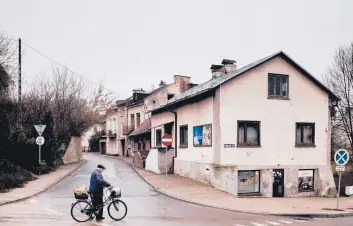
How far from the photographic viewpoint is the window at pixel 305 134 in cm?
2383

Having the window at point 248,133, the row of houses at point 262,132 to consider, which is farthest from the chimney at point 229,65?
the window at point 248,133

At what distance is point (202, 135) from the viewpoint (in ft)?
77.2

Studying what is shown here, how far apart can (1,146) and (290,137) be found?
672 inches

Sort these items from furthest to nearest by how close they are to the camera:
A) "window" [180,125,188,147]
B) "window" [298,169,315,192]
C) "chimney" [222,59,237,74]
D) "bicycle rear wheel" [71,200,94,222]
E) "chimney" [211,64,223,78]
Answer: "chimney" [211,64,223,78] < "chimney" [222,59,237,74] < "window" [180,125,188,147] < "window" [298,169,315,192] < "bicycle rear wheel" [71,200,94,222]

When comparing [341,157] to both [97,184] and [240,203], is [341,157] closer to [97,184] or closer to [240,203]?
[240,203]

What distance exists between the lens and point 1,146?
77.5 ft

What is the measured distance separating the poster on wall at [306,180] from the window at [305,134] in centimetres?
165

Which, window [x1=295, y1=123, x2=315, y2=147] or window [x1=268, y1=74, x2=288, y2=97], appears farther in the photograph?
window [x1=295, y1=123, x2=315, y2=147]

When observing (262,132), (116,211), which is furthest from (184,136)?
(116,211)

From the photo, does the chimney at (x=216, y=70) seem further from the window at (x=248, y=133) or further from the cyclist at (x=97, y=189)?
the cyclist at (x=97, y=189)

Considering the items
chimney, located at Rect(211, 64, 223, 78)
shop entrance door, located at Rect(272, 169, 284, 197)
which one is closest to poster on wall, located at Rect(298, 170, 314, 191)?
shop entrance door, located at Rect(272, 169, 284, 197)

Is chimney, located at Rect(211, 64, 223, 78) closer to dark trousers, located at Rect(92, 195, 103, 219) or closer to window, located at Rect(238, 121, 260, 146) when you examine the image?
window, located at Rect(238, 121, 260, 146)

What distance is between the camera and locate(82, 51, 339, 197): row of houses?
2164 centimetres

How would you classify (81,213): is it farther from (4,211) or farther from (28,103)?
(28,103)
